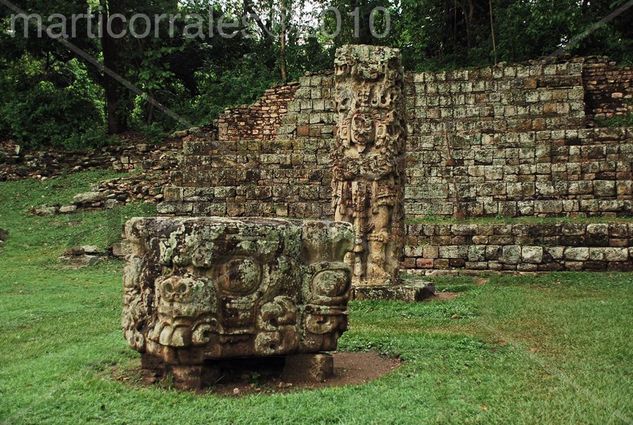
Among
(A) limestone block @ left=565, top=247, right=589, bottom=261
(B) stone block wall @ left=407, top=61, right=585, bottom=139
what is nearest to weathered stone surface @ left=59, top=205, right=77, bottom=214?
(B) stone block wall @ left=407, top=61, right=585, bottom=139

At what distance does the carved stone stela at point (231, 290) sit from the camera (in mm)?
4918

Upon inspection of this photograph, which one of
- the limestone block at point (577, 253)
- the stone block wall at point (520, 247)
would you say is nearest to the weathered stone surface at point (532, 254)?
the stone block wall at point (520, 247)

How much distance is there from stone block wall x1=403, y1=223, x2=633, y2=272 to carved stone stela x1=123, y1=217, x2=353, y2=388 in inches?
297

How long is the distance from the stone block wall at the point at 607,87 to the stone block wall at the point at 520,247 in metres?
6.31

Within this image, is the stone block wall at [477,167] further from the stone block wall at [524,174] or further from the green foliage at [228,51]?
the green foliage at [228,51]

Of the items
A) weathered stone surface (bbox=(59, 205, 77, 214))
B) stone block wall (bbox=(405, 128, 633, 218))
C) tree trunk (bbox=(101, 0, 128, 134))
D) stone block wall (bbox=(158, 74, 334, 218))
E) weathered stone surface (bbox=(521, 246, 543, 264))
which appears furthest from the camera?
tree trunk (bbox=(101, 0, 128, 134))

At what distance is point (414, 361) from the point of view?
19.2ft

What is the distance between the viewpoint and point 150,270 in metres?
5.22

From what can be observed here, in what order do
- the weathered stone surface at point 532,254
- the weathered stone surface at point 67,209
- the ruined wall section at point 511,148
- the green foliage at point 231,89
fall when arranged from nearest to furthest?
1. the weathered stone surface at point 532,254
2. the ruined wall section at point 511,148
3. the weathered stone surface at point 67,209
4. the green foliage at point 231,89

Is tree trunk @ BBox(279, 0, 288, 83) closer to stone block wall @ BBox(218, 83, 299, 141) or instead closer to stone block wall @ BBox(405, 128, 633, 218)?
stone block wall @ BBox(218, 83, 299, 141)

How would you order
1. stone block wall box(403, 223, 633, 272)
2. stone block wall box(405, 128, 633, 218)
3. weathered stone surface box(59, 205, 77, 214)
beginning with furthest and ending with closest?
weathered stone surface box(59, 205, 77, 214) → stone block wall box(405, 128, 633, 218) → stone block wall box(403, 223, 633, 272)

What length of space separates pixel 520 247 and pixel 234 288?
27.6 ft

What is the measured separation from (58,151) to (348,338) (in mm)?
15916

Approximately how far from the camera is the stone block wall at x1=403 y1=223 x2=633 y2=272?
12.0 metres
